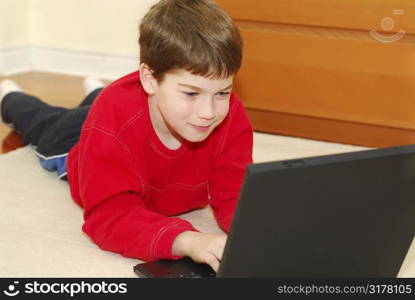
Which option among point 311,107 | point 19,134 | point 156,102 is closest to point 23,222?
point 156,102

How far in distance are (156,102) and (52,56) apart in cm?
160

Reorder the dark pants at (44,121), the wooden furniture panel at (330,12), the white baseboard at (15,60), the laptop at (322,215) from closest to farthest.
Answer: the laptop at (322,215) < the dark pants at (44,121) < the wooden furniture panel at (330,12) < the white baseboard at (15,60)

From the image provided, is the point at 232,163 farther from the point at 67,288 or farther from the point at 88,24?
the point at 88,24

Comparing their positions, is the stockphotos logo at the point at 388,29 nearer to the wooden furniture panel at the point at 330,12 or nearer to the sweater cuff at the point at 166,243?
the wooden furniture panel at the point at 330,12

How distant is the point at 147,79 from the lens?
3.13 feet

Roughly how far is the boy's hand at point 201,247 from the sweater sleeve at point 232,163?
0.17 metres

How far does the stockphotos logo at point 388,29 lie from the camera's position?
149 cm

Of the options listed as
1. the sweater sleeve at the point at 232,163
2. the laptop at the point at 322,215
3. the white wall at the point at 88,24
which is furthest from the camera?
the white wall at the point at 88,24

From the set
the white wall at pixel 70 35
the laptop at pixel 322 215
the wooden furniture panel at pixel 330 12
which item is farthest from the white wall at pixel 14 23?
the laptop at pixel 322 215

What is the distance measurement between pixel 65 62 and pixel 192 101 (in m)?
1.67

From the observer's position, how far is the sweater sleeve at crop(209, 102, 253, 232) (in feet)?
3.47

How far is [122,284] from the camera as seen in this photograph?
2.45 feet

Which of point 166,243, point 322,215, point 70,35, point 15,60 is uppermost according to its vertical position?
point 322,215

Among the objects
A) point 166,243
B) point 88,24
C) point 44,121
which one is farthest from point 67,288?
point 88,24
